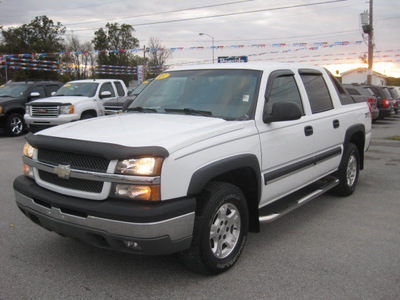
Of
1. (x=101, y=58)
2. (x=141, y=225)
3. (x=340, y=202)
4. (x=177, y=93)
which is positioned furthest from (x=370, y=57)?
(x=101, y=58)

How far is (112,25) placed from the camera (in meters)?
74.1

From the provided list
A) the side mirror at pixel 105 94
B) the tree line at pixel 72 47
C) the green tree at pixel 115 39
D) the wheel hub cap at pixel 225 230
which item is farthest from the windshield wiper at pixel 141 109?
the green tree at pixel 115 39

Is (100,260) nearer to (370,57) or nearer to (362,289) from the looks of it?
(362,289)

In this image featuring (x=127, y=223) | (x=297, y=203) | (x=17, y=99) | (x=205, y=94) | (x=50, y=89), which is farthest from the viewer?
(x=50, y=89)

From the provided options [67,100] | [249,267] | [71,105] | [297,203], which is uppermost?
[67,100]

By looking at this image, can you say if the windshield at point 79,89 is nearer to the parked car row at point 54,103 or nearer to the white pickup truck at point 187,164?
the parked car row at point 54,103

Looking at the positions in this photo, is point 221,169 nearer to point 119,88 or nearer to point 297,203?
point 297,203

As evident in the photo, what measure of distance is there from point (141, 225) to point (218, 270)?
0.94 meters

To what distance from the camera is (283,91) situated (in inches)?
168

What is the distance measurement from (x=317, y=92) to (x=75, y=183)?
3.31m

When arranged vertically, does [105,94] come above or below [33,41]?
below

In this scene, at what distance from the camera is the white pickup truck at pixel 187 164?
9.09 feet

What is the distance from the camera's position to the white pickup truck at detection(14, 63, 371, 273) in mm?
2771

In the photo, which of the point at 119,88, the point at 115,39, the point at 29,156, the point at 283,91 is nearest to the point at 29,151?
the point at 29,156
